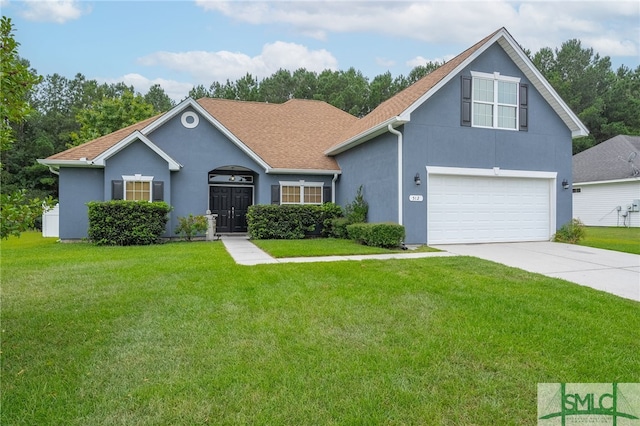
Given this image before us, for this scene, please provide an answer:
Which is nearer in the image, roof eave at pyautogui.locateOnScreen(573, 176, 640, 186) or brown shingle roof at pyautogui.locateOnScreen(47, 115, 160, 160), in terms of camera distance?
brown shingle roof at pyautogui.locateOnScreen(47, 115, 160, 160)

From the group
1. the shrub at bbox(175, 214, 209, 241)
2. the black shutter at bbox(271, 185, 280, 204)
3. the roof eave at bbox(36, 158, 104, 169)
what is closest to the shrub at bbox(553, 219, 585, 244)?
the black shutter at bbox(271, 185, 280, 204)

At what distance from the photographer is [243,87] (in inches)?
1368

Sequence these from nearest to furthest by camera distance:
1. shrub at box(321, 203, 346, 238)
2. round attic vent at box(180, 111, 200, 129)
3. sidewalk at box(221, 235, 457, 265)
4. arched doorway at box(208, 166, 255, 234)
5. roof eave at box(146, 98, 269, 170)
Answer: sidewalk at box(221, 235, 457, 265) < roof eave at box(146, 98, 269, 170) < round attic vent at box(180, 111, 200, 129) < shrub at box(321, 203, 346, 238) < arched doorway at box(208, 166, 255, 234)

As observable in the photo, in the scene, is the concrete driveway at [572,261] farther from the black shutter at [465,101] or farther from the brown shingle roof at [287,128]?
the brown shingle roof at [287,128]

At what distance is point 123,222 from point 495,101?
12.8m

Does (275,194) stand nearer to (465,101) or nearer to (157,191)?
(157,191)

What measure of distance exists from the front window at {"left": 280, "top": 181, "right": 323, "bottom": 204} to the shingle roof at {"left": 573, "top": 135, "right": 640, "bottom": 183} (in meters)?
17.9

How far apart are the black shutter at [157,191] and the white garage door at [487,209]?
30.0 ft

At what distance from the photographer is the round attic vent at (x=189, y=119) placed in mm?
14195

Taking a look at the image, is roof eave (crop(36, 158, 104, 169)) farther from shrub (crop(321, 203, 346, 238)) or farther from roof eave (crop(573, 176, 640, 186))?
roof eave (crop(573, 176, 640, 186))

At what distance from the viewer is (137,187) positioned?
13172 millimetres

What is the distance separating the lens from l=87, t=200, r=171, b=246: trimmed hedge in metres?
12.0

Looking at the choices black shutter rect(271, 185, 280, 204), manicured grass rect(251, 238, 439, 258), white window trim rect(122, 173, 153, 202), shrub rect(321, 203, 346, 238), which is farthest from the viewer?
black shutter rect(271, 185, 280, 204)

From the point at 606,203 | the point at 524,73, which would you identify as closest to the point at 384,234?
the point at 524,73
